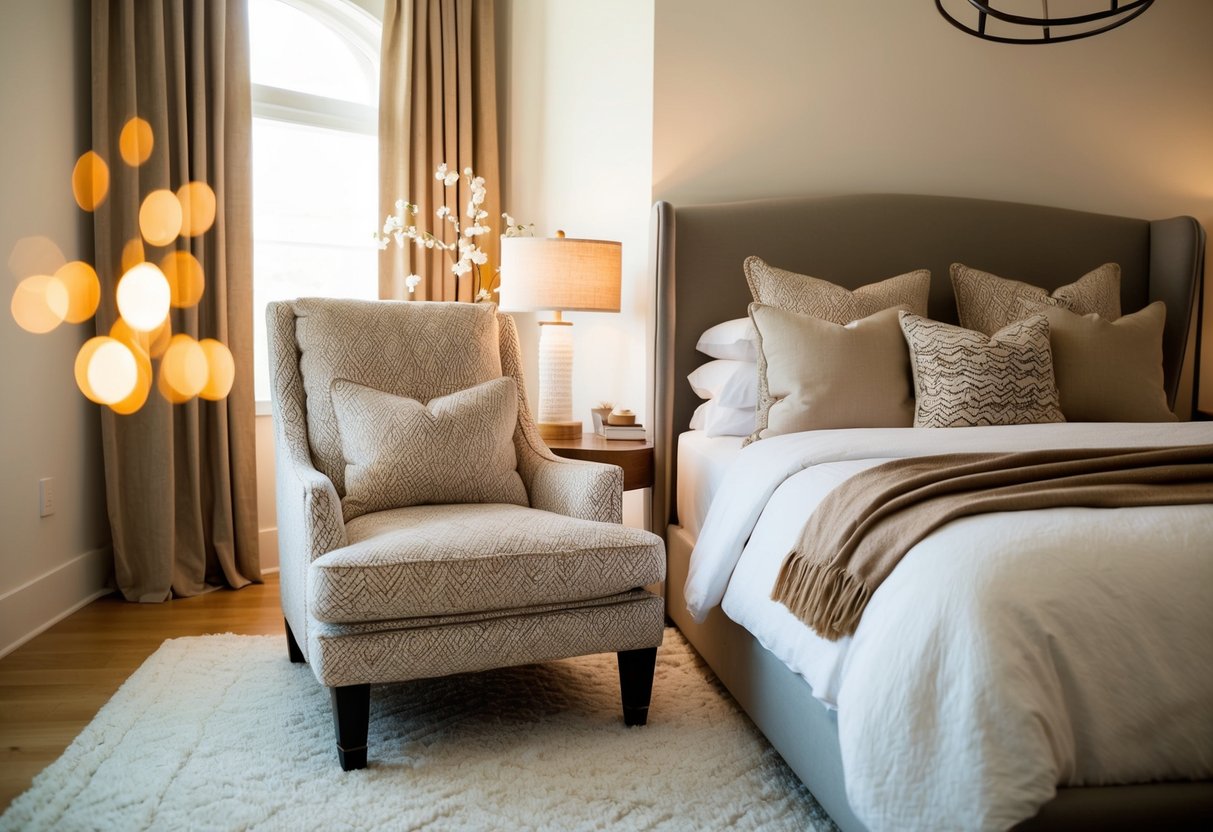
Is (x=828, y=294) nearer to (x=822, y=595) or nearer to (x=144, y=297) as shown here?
(x=822, y=595)

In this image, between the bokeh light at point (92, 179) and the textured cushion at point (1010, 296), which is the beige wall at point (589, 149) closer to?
the textured cushion at point (1010, 296)

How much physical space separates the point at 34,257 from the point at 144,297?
1.33 feet

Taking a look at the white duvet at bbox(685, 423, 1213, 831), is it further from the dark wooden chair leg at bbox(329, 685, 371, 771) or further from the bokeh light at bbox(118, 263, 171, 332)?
the bokeh light at bbox(118, 263, 171, 332)

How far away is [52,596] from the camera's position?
2951 mm

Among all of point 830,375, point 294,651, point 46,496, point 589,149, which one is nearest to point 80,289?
point 46,496

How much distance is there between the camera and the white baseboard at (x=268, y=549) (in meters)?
3.72

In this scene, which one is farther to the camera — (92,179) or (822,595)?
(92,179)

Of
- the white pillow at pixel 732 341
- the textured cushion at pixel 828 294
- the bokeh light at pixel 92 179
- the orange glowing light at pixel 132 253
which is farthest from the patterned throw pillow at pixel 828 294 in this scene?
the bokeh light at pixel 92 179

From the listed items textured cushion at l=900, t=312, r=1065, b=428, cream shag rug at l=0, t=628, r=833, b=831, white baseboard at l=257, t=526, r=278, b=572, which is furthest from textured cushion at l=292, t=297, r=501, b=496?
white baseboard at l=257, t=526, r=278, b=572

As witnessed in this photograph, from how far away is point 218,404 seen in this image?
3396mm

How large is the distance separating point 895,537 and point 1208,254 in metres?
3.23

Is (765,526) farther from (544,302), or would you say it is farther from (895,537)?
(544,302)

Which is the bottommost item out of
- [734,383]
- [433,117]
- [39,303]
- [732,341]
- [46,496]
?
[46,496]

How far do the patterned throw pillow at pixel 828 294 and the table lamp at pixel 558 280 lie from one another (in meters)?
0.47
